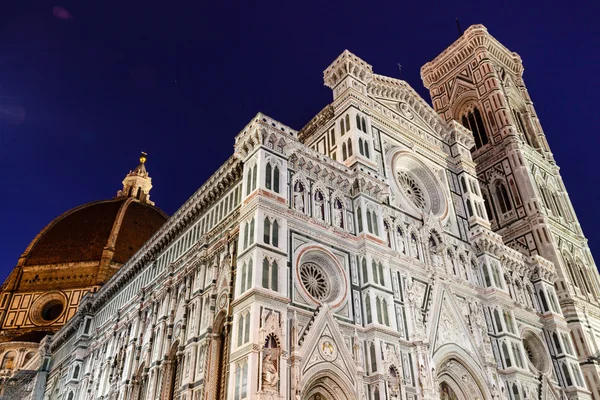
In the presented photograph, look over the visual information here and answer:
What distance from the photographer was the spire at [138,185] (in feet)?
252

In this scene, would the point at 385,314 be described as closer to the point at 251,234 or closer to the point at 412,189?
the point at 251,234

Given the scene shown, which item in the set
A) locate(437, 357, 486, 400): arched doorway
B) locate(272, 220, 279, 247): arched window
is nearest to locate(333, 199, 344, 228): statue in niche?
locate(272, 220, 279, 247): arched window

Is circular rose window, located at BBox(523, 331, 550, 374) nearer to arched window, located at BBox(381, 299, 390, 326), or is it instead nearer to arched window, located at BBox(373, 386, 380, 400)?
arched window, located at BBox(381, 299, 390, 326)

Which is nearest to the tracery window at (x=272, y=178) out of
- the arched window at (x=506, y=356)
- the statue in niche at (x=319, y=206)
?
the statue in niche at (x=319, y=206)

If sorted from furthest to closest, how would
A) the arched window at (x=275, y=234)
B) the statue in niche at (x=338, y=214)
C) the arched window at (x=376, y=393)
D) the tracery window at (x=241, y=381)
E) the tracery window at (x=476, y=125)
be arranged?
the tracery window at (x=476, y=125) < the statue in niche at (x=338, y=214) < the arched window at (x=275, y=234) < the arched window at (x=376, y=393) < the tracery window at (x=241, y=381)

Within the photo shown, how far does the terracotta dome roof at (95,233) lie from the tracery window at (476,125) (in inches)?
1564

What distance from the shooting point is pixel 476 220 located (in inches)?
1221

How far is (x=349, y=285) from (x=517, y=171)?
2497 cm

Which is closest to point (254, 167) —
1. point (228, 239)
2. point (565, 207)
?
point (228, 239)

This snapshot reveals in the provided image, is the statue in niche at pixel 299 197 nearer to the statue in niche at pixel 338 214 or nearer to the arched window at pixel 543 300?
the statue in niche at pixel 338 214

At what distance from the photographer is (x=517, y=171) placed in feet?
134

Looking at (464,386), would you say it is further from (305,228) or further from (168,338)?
(168,338)

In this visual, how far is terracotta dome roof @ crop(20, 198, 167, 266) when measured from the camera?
59.7 metres

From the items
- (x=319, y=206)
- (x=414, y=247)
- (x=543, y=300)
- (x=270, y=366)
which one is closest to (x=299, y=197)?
(x=319, y=206)
